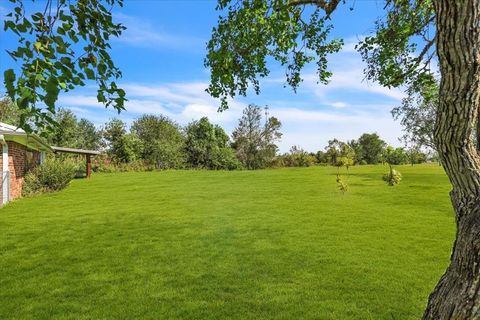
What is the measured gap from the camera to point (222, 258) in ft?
25.3

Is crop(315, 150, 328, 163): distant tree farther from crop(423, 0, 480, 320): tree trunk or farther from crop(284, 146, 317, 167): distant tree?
crop(423, 0, 480, 320): tree trunk

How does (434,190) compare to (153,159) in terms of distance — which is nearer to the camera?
(434,190)

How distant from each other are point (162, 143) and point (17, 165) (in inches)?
882

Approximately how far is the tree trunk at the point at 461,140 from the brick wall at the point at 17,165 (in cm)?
1726

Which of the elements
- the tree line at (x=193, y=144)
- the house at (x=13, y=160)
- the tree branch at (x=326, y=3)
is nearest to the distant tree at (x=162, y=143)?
the tree line at (x=193, y=144)

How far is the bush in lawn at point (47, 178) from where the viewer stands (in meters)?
19.1

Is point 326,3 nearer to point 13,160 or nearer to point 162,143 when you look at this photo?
point 13,160

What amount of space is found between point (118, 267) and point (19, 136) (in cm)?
1100

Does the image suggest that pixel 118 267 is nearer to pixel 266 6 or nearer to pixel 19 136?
pixel 266 6

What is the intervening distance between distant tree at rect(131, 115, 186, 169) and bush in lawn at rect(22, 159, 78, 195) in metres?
17.8

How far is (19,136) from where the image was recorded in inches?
600

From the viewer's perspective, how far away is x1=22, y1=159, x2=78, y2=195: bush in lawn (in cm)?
1911

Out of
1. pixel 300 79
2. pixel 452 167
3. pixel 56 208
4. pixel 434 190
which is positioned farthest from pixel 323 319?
pixel 434 190

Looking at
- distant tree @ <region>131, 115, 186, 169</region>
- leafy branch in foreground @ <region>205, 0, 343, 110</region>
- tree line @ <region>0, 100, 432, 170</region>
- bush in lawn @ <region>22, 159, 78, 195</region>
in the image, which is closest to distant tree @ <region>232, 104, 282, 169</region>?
tree line @ <region>0, 100, 432, 170</region>
